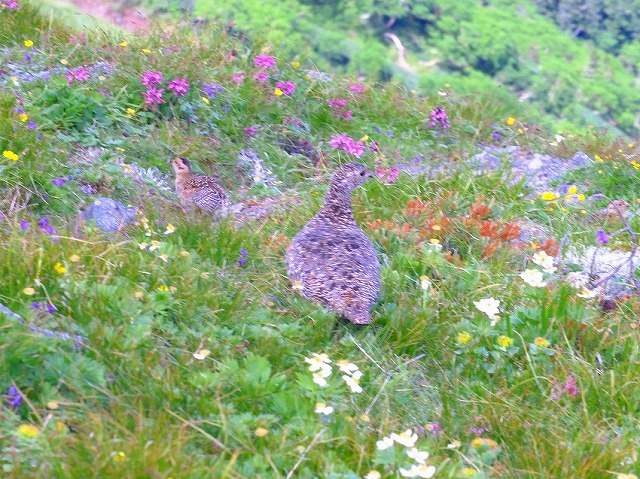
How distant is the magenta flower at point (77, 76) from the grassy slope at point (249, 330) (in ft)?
0.26

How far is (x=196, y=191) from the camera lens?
273 inches

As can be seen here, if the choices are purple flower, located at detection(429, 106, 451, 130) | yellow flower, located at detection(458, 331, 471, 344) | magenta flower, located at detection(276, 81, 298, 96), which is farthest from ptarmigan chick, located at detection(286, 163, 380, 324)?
purple flower, located at detection(429, 106, 451, 130)

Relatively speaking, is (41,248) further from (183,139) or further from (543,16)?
(543,16)

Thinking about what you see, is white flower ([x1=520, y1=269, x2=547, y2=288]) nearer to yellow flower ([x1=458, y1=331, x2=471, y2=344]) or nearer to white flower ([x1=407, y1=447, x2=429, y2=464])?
yellow flower ([x1=458, y1=331, x2=471, y2=344])

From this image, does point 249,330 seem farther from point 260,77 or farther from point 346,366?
point 260,77

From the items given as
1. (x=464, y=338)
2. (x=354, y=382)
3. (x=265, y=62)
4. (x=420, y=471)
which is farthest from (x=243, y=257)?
(x=265, y=62)

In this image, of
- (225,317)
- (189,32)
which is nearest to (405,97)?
(189,32)

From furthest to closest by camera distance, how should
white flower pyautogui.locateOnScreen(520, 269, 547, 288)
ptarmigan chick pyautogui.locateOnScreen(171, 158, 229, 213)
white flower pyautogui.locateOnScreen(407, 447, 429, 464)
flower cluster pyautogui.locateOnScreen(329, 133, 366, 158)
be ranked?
flower cluster pyautogui.locateOnScreen(329, 133, 366, 158), ptarmigan chick pyautogui.locateOnScreen(171, 158, 229, 213), white flower pyautogui.locateOnScreen(520, 269, 547, 288), white flower pyautogui.locateOnScreen(407, 447, 429, 464)

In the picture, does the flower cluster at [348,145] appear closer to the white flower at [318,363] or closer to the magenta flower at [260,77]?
the magenta flower at [260,77]

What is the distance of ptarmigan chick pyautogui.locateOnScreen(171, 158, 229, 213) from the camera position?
270 inches

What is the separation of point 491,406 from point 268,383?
3.92 ft

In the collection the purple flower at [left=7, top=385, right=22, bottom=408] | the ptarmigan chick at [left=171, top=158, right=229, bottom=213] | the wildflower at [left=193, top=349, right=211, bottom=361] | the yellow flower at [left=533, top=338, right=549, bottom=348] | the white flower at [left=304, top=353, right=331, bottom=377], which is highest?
the yellow flower at [left=533, top=338, right=549, bottom=348]

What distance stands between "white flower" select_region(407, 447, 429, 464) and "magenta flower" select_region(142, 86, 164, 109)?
5.29m

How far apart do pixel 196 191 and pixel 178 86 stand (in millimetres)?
1761
